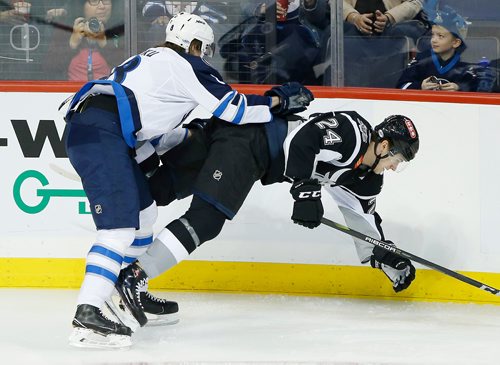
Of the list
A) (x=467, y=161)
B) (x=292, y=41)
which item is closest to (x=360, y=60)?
(x=292, y=41)

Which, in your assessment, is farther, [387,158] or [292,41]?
[292,41]

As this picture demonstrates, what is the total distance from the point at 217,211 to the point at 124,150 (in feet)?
1.40

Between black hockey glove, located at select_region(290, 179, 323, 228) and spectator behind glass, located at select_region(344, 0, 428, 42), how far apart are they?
Answer: 1.31m

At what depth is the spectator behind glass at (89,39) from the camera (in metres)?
4.89

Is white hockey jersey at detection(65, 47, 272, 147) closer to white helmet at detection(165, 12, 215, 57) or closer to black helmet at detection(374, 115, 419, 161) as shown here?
white helmet at detection(165, 12, 215, 57)

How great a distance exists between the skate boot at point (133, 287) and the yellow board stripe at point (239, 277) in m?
1.06

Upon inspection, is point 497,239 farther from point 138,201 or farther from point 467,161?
point 138,201

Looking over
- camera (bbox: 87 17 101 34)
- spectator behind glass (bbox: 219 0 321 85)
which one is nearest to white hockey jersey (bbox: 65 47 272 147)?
spectator behind glass (bbox: 219 0 321 85)

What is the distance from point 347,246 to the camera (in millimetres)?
4691

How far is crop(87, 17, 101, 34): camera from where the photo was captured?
193 inches

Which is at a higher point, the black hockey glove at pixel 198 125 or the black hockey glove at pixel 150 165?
the black hockey glove at pixel 198 125

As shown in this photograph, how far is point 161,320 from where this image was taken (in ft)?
13.3

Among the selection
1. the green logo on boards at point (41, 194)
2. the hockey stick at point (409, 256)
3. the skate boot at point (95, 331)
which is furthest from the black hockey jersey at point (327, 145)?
the green logo on boards at point (41, 194)

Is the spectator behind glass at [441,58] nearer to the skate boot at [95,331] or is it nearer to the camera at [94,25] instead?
the camera at [94,25]
